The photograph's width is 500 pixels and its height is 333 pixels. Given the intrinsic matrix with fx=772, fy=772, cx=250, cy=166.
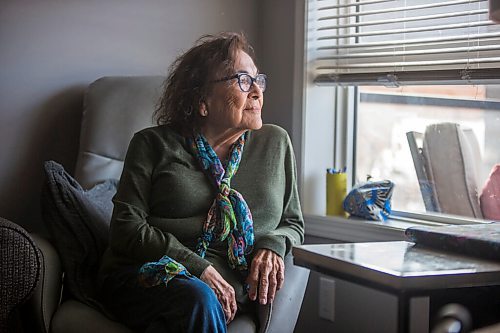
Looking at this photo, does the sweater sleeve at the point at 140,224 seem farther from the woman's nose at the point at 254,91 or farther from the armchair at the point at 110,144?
the woman's nose at the point at 254,91

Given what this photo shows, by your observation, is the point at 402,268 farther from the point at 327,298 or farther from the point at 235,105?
the point at 327,298

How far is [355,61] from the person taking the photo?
2.61m

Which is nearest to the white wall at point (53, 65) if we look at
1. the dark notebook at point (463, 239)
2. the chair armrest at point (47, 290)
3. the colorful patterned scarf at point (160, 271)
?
the chair armrest at point (47, 290)

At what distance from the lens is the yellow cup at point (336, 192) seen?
8.57 ft

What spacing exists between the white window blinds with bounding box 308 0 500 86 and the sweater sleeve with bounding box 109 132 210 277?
851 mm

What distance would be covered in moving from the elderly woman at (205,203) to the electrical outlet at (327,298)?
50cm

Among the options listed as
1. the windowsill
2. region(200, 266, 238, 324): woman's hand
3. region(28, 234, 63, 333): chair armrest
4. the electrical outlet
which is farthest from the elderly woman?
the electrical outlet

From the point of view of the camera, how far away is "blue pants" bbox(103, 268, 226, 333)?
5.66 ft

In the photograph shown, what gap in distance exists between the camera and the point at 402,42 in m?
2.45

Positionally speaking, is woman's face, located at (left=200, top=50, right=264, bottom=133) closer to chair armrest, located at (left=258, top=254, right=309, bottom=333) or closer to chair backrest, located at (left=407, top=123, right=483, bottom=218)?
→ chair armrest, located at (left=258, top=254, right=309, bottom=333)

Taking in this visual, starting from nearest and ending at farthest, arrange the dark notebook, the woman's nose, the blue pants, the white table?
the white table
the dark notebook
the blue pants
the woman's nose

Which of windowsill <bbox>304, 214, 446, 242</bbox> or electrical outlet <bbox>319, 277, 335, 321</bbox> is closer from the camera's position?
windowsill <bbox>304, 214, 446, 242</bbox>

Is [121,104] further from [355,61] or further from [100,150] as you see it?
[355,61]

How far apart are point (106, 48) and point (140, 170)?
0.67 meters
